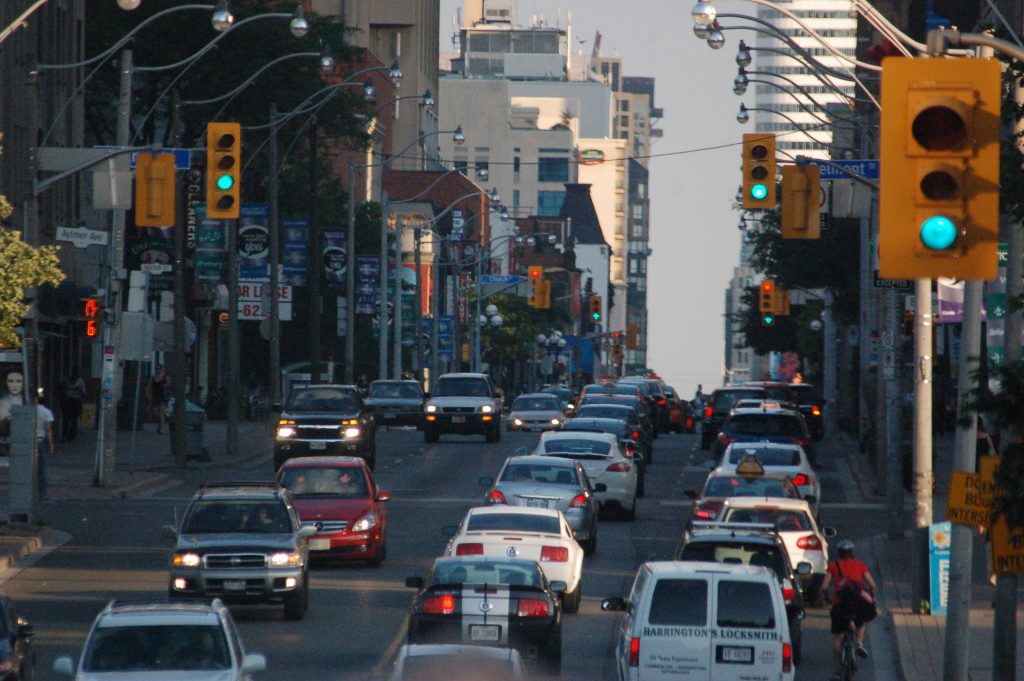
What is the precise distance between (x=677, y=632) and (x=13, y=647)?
556 centimetres

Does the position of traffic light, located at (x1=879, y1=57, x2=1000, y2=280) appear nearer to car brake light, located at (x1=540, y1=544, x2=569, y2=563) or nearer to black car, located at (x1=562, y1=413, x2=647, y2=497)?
car brake light, located at (x1=540, y1=544, x2=569, y2=563)

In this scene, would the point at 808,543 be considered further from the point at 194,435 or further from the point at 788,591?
the point at 194,435

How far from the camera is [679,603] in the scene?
1573 cm

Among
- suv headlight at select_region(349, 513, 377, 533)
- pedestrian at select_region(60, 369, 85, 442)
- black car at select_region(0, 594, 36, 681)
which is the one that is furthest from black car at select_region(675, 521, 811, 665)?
pedestrian at select_region(60, 369, 85, 442)

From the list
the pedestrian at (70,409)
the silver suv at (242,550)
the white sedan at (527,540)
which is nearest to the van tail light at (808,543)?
the white sedan at (527,540)

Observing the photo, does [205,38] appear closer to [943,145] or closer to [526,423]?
[526,423]

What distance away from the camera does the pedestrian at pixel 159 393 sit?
187ft

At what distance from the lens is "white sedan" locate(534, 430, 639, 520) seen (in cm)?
3391

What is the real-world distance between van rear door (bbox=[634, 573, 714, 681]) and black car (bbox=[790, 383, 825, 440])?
40.5m

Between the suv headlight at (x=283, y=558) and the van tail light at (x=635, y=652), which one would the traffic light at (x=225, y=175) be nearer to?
the suv headlight at (x=283, y=558)

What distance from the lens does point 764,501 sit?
24594 mm

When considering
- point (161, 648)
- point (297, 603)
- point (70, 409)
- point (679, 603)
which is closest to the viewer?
point (161, 648)

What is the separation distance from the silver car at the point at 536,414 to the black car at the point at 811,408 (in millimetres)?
7582

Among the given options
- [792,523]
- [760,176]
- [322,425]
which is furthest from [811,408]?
[792,523]
